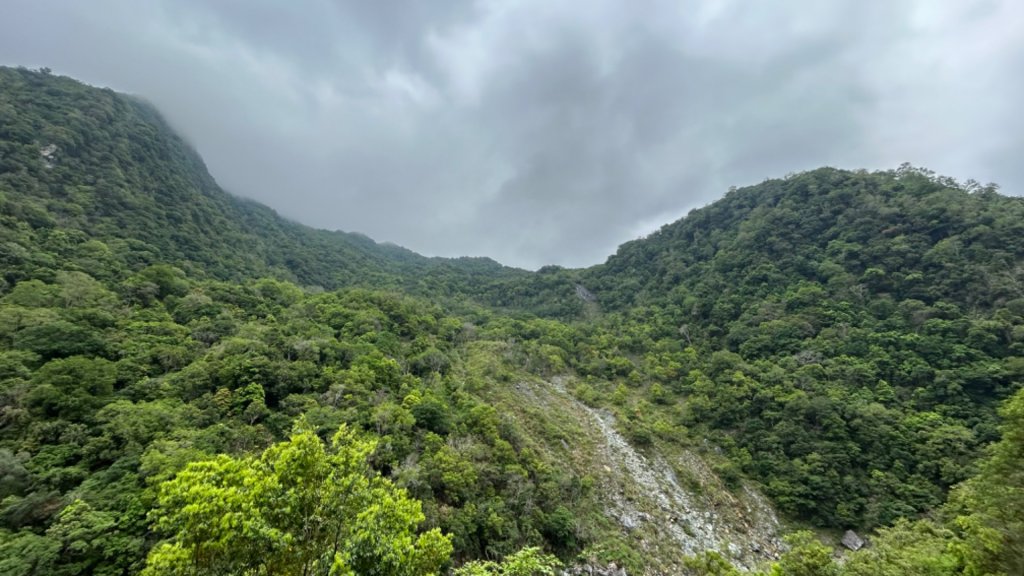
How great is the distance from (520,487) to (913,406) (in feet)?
119

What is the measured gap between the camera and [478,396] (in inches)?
1409

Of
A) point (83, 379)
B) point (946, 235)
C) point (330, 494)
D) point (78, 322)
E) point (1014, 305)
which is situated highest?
point (946, 235)

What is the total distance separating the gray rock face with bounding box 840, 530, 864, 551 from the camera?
2630 cm

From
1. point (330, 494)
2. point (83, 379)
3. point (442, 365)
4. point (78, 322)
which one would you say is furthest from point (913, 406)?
point (78, 322)

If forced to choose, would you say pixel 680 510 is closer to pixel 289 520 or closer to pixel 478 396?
pixel 478 396

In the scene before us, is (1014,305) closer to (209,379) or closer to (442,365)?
(442,365)

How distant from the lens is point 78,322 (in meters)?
24.2

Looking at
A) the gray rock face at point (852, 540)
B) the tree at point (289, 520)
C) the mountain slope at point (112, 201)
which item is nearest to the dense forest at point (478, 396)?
the tree at point (289, 520)

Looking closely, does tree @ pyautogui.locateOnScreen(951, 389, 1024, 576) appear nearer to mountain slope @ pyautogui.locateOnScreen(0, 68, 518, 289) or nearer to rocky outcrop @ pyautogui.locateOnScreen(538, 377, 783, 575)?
rocky outcrop @ pyautogui.locateOnScreen(538, 377, 783, 575)

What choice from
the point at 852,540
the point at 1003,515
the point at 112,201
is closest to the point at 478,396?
the point at 852,540

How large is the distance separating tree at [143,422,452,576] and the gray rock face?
112 ft

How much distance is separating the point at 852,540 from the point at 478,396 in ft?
97.9

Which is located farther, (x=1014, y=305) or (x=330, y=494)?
(x=1014, y=305)

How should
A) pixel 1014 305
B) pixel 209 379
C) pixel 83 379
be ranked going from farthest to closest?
pixel 1014 305, pixel 209 379, pixel 83 379
